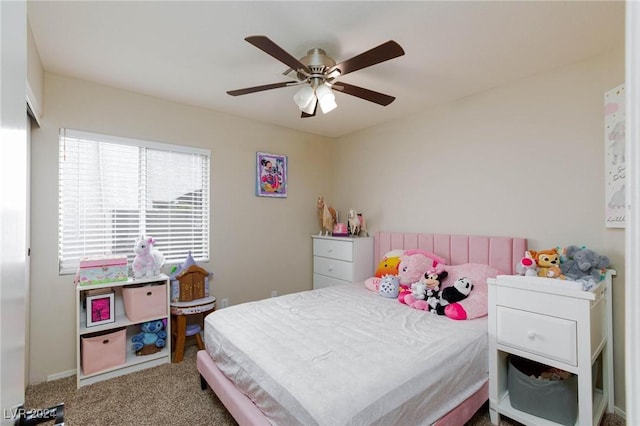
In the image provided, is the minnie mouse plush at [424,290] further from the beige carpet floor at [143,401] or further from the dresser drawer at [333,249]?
the dresser drawer at [333,249]

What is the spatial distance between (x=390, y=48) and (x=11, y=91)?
58.3 inches

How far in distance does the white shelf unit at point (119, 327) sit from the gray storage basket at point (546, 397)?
2.71 meters

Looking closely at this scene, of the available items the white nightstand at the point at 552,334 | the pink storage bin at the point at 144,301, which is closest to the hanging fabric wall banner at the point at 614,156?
the white nightstand at the point at 552,334

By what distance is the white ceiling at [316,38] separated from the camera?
1.63 m

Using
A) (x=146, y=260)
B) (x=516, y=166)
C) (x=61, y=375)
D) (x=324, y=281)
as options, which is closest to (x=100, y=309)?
(x=146, y=260)

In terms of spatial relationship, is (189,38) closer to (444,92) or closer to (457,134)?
(444,92)

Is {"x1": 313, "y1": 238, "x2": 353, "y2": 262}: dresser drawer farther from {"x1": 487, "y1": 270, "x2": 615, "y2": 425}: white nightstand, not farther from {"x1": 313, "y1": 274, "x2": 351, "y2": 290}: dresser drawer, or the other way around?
{"x1": 487, "y1": 270, "x2": 615, "y2": 425}: white nightstand

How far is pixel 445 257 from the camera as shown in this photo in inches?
114

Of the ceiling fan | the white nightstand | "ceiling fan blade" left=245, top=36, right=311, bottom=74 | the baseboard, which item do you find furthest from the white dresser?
the baseboard

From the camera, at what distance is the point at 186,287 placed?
2.84m

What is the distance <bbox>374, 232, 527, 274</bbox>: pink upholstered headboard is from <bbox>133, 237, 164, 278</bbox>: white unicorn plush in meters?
2.38

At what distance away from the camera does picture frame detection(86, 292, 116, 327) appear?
237 centimetres

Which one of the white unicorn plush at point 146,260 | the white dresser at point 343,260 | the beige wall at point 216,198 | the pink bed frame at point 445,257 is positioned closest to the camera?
the pink bed frame at point 445,257

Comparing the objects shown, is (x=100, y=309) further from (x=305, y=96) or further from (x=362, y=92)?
(x=362, y=92)
